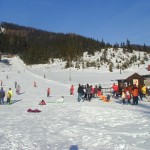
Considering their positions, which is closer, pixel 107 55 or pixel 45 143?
pixel 45 143

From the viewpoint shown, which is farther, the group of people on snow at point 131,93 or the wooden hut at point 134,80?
the wooden hut at point 134,80

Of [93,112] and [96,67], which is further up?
[96,67]

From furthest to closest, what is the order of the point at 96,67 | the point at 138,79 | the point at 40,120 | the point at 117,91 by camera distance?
the point at 96,67, the point at 138,79, the point at 117,91, the point at 40,120

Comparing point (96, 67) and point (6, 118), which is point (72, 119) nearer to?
point (6, 118)

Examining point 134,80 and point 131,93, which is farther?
point 134,80

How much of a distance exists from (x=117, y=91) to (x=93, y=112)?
11.5 meters

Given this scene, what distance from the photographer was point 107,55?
430 ft

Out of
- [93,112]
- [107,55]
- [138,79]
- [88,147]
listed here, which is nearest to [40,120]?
[93,112]

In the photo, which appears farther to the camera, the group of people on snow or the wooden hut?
the wooden hut

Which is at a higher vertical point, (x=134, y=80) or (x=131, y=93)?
(x=134, y=80)

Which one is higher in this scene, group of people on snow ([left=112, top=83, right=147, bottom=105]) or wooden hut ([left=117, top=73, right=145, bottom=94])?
wooden hut ([left=117, top=73, right=145, bottom=94])

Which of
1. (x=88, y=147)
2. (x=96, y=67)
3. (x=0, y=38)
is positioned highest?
(x=0, y=38)

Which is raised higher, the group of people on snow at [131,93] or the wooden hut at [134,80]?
the wooden hut at [134,80]

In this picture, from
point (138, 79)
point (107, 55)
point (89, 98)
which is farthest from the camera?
point (107, 55)
